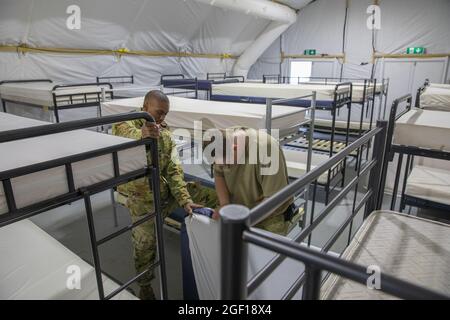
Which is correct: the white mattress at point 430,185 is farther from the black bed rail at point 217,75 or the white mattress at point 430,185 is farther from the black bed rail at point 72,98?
the black bed rail at point 217,75

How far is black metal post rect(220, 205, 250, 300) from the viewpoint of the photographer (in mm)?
700

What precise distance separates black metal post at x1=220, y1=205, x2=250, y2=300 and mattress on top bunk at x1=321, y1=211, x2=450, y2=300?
2.23 ft

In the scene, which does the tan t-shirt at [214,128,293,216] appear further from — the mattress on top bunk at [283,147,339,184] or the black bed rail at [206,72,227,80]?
the black bed rail at [206,72,227,80]

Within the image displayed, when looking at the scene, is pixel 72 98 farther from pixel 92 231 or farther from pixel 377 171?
pixel 377 171

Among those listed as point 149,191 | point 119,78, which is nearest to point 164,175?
point 149,191

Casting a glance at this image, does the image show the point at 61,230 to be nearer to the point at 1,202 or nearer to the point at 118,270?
the point at 118,270

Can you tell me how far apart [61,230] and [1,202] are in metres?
2.37

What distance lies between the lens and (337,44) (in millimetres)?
9188

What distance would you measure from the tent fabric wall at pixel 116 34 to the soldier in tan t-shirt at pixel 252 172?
442 cm

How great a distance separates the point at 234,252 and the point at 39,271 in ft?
5.27

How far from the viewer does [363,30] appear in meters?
8.74

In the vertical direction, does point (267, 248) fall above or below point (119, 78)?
below

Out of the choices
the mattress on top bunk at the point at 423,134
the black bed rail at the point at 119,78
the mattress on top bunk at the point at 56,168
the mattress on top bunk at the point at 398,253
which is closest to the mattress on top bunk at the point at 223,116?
the mattress on top bunk at the point at 423,134

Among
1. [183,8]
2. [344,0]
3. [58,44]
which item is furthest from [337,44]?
[58,44]
